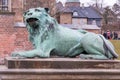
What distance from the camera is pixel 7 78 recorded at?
6500 mm

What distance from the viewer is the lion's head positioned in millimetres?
7109

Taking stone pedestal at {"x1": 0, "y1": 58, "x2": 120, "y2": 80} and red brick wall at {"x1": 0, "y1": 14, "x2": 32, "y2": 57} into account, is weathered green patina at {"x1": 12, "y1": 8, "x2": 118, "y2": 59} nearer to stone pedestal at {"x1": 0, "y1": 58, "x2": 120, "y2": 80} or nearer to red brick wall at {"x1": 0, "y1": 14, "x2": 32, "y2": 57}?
stone pedestal at {"x1": 0, "y1": 58, "x2": 120, "y2": 80}

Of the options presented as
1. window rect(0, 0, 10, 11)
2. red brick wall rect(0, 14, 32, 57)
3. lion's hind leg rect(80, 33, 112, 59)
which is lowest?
red brick wall rect(0, 14, 32, 57)

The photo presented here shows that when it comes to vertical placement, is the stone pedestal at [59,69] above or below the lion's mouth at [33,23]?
below

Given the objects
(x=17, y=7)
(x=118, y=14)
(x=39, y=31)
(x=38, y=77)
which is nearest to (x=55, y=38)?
(x=39, y=31)

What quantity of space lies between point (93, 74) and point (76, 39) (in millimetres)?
826

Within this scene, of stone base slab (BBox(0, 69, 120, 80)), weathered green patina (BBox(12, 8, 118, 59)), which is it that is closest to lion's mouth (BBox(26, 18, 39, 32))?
weathered green patina (BBox(12, 8, 118, 59))

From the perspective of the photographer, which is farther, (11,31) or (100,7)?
(100,7)

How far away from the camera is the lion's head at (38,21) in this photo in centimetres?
711

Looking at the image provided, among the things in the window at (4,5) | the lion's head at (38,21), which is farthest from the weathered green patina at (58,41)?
the window at (4,5)

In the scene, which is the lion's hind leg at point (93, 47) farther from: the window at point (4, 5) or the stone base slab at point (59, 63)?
the window at point (4, 5)

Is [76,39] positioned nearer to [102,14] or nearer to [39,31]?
[39,31]

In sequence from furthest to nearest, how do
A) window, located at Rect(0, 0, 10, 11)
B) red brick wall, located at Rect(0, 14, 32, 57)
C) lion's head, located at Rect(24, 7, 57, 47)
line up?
window, located at Rect(0, 0, 10, 11)
red brick wall, located at Rect(0, 14, 32, 57)
lion's head, located at Rect(24, 7, 57, 47)

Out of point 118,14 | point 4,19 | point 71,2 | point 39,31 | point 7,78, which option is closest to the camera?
point 7,78
